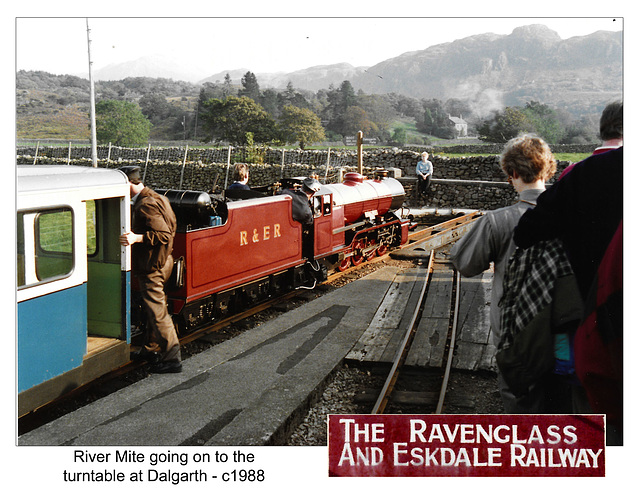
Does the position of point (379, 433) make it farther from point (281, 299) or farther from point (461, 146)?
point (461, 146)

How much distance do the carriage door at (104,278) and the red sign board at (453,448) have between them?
315 centimetres

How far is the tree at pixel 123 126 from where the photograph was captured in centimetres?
4025

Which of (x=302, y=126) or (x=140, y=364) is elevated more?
(x=302, y=126)

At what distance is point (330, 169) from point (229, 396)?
22.1 meters

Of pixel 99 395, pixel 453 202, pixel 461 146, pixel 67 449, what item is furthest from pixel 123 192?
pixel 461 146

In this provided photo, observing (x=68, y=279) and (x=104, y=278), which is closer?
(x=68, y=279)

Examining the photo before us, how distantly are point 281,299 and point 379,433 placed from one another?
6.47 m

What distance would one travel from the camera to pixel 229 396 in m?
5.36

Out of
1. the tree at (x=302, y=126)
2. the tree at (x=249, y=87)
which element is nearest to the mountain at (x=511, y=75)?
the tree at (x=249, y=87)

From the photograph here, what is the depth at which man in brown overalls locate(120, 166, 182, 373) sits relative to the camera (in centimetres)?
580

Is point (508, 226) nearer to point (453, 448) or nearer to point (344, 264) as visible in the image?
point (453, 448)

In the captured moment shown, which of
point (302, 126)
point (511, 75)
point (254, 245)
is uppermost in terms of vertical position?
point (511, 75)

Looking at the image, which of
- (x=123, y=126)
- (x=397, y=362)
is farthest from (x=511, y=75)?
(x=397, y=362)

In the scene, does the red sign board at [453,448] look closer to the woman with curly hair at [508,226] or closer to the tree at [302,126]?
the woman with curly hair at [508,226]
